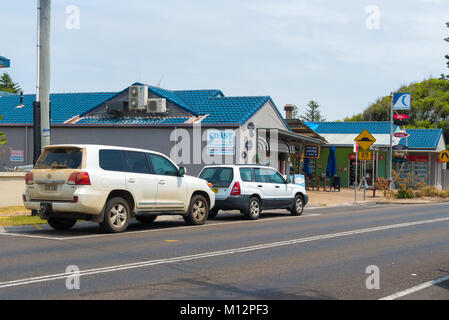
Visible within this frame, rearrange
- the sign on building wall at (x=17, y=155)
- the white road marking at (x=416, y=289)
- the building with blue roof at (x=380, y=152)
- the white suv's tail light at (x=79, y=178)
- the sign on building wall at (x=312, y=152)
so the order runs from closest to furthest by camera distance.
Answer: the white road marking at (x=416, y=289), the white suv's tail light at (x=79, y=178), the sign on building wall at (x=17, y=155), the sign on building wall at (x=312, y=152), the building with blue roof at (x=380, y=152)

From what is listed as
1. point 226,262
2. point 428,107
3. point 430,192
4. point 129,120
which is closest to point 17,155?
point 129,120

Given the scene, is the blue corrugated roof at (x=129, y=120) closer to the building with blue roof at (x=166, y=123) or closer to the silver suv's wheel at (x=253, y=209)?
the building with blue roof at (x=166, y=123)

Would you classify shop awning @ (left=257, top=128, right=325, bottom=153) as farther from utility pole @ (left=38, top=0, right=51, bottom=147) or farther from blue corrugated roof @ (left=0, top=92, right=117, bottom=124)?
utility pole @ (left=38, top=0, right=51, bottom=147)

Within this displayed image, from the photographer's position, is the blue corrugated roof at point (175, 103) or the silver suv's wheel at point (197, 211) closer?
the silver suv's wheel at point (197, 211)

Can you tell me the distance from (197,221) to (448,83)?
2287 inches

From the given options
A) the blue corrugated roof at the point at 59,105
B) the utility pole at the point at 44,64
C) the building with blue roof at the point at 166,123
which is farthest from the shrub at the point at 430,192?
the utility pole at the point at 44,64

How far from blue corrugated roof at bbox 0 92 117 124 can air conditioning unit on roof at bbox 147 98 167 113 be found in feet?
9.74

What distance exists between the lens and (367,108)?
73625 mm

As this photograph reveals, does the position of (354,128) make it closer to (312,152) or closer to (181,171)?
(312,152)

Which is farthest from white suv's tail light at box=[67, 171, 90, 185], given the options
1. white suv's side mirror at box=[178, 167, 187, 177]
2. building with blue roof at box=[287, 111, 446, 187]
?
building with blue roof at box=[287, 111, 446, 187]

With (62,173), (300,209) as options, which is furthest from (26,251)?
(300,209)

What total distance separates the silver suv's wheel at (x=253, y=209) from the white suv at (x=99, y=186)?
3.57m

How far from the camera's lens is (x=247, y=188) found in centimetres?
1772

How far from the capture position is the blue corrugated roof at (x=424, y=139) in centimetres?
4587
